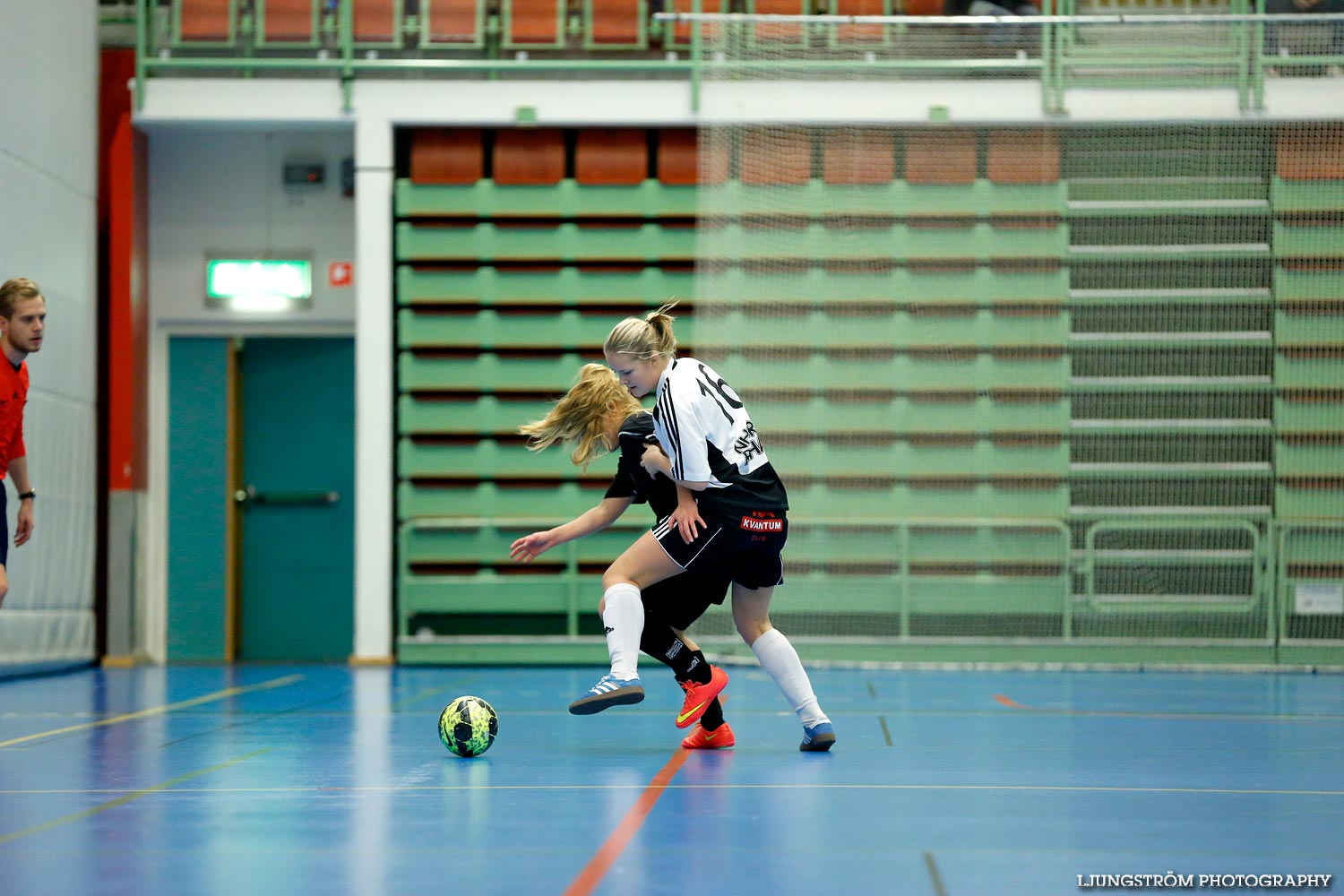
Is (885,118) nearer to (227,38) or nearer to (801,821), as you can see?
(227,38)

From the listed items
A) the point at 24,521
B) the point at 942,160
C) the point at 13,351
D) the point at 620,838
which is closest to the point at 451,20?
the point at 942,160

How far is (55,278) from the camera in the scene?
973 cm

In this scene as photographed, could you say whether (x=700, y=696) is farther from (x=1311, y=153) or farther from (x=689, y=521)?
(x=1311, y=153)

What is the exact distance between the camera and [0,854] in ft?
9.53

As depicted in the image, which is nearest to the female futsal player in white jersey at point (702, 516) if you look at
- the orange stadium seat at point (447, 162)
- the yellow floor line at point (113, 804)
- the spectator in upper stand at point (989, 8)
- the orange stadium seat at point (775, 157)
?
the yellow floor line at point (113, 804)

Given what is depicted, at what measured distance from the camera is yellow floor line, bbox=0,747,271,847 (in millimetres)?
3162

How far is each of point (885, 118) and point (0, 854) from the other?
8.82 m

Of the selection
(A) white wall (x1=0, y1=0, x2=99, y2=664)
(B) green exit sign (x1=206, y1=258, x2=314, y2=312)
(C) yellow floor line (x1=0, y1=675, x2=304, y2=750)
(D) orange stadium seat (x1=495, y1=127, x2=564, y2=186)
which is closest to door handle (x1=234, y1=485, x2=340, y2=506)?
(A) white wall (x1=0, y1=0, x2=99, y2=664)

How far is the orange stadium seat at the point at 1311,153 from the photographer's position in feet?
32.1

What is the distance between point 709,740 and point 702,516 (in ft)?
2.91

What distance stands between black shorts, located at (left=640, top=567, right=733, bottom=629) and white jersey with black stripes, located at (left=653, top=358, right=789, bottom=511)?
0.48m

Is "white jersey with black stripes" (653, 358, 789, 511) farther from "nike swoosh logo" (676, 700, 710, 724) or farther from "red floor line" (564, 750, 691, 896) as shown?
"red floor line" (564, 750, 691, 896)

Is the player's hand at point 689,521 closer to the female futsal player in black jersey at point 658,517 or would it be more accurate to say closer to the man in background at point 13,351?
the female futsal player in black jersey at point 658,517

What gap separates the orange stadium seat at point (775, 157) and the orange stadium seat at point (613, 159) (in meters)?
1.11
